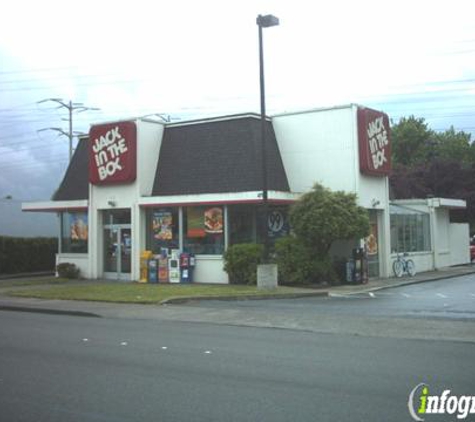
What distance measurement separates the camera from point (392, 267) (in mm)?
29094

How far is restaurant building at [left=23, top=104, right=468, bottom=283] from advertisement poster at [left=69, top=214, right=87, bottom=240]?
46mm

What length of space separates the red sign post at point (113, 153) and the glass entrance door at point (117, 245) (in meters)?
1.64

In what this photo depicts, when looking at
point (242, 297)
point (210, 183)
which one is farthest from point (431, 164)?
point (242, 297)

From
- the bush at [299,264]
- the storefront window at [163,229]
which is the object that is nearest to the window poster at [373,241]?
the bush at [299,264]

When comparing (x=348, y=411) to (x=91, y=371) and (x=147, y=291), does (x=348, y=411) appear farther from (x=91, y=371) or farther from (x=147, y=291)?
(x=147, y=291)

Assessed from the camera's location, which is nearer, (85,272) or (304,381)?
(304,381)

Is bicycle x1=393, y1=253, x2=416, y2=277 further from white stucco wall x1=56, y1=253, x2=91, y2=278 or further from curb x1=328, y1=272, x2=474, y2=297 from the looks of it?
white stucco wall x1=56, y1=253, x2=91, y2=278

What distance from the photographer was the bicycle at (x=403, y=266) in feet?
95.1

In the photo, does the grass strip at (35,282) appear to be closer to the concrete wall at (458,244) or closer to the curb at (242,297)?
the curb at (242,297)

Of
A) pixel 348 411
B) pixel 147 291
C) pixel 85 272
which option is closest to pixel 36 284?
pixel 85 272

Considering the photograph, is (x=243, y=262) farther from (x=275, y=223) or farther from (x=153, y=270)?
(x=153, y=270)

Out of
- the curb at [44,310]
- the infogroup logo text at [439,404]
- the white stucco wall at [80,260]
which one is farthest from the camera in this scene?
the white stucco wall at [80,260]

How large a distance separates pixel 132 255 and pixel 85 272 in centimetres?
310

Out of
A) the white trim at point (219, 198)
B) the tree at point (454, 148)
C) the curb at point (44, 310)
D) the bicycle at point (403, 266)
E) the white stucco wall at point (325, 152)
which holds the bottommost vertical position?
the curb at point (44, 310)
